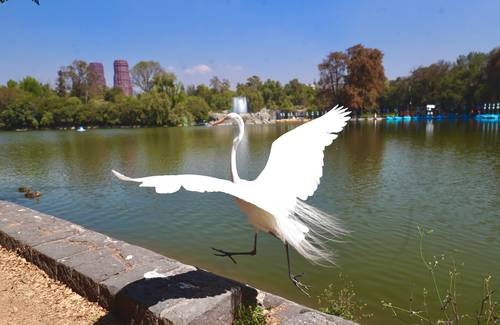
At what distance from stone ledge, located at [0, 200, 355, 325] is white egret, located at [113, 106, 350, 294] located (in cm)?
39

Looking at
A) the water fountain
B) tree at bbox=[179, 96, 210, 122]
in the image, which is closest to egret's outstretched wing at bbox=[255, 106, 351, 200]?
tree at bbox=[179, 96, 210, 122]

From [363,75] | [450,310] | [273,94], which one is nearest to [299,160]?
[450,310]

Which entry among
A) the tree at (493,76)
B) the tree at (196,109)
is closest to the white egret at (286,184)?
the tree at (493,76)

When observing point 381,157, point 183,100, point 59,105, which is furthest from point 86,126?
point 381,157

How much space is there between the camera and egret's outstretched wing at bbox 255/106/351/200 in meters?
3.12

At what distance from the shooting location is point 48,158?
19.5 m

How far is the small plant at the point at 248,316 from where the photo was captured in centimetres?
251

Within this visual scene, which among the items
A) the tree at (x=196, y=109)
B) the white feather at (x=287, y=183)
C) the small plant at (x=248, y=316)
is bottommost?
the small plant at (x=248, y=316)

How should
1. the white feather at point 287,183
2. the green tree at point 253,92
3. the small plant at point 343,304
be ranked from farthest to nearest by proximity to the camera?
1. the green tree at point 253,92
2. the small plant at point 343,304
3. the white feather at point 287,183

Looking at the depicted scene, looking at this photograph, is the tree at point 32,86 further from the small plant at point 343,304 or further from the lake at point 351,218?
the small plant at point 343,304

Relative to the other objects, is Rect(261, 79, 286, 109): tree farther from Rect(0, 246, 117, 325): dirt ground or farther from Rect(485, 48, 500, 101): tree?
Rect(0, 246, 117, 325): dirt ground

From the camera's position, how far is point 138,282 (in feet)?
9.29

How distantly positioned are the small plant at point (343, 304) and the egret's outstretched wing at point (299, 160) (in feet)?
4.66

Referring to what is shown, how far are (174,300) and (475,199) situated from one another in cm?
877
